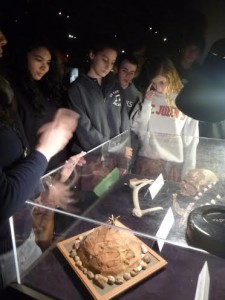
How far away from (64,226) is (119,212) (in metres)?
0.33

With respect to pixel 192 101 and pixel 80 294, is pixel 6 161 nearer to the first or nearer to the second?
pixel 80 294

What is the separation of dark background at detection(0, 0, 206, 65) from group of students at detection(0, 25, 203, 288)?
537 mm

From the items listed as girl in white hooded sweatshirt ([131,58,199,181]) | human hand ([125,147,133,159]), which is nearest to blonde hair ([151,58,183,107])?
girl in white hooded sweatshirt ([131,58,199,181])

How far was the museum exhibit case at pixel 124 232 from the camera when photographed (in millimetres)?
931

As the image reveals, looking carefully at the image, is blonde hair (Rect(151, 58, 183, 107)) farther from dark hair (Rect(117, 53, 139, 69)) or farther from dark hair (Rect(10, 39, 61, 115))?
dark hair (Rect(10, 39, 61, 115))

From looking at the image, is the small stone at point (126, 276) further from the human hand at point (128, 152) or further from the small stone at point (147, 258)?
the human hand at point (128, 152)

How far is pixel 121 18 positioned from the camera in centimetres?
383

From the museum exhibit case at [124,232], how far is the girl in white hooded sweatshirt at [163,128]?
0.15 m

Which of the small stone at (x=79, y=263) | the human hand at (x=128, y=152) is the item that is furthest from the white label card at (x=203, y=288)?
the human hand at (x=128, y=152)

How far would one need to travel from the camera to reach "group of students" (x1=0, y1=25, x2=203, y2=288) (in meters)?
1.75

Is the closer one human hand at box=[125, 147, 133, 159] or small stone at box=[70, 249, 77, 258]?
small stone at box=[70, 249, 77, 258]

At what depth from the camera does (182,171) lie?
1781 mm

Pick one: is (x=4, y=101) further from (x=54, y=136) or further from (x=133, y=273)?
(x=133, y=273)

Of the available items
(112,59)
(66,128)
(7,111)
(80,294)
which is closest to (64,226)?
(80,294)
